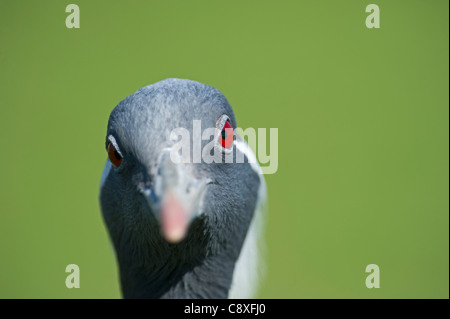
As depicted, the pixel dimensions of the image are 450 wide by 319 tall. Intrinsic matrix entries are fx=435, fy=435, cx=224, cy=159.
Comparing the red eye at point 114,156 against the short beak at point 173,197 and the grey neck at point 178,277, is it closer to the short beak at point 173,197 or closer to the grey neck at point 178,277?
the short beak at point 173,197

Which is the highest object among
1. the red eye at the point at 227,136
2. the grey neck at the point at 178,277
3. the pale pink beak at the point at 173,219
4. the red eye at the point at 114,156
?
the red eye at the point at 227,136

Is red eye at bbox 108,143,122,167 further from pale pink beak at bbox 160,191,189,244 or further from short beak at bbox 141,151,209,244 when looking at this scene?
pale pink beak at bbox 160,191,189,244

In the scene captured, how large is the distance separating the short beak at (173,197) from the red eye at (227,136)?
1.37ft

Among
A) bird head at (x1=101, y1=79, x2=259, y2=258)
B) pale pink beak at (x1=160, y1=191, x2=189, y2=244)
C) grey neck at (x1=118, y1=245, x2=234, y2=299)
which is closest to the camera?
pale pink beak at (x1=160, y1=191, x2=189, y2=244)

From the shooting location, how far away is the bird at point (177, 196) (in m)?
2.26

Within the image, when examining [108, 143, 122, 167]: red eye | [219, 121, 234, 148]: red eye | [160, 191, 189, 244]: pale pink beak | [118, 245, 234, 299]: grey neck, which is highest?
[219, 121, 234, 148]: red eye

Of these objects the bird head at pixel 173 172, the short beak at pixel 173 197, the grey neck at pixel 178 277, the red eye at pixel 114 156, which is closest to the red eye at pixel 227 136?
the bird head at pixel 173 172

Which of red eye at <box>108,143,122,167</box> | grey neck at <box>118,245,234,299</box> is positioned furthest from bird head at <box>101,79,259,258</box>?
grey neck at <box>118,245,234,299</box>

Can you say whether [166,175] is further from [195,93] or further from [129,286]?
[129,286]

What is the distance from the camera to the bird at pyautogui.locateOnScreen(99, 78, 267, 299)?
7.42ft

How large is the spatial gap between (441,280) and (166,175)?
7.22m

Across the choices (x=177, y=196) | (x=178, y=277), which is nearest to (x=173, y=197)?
(x=177, y=196)

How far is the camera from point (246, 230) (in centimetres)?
327
